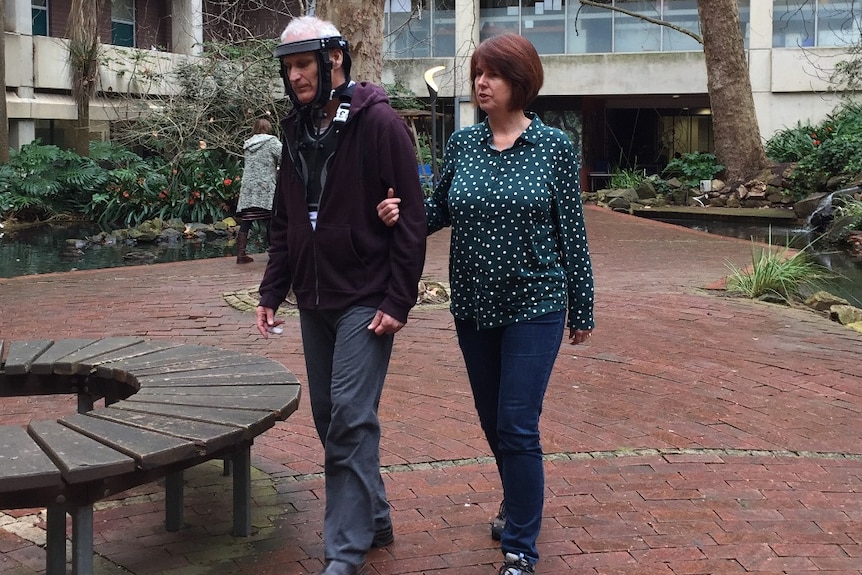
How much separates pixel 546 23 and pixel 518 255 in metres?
27.0

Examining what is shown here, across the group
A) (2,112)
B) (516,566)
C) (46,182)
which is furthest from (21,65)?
(516,566)

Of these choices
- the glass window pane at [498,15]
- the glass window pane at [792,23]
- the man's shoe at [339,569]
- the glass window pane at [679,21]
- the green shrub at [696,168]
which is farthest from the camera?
the glass window pane at [498,15]

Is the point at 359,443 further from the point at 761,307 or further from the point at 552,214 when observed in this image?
the point at 761,307

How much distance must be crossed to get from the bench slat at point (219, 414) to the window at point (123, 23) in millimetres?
24360

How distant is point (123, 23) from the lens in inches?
1039

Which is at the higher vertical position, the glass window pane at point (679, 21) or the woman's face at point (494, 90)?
the glass window pane at point (679, 21)

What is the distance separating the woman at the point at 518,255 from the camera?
3.47 metres

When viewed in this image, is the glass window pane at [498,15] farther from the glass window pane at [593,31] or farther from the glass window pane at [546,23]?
the glass window pane at [593,31]

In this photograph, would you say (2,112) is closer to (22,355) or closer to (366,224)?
(22,355)

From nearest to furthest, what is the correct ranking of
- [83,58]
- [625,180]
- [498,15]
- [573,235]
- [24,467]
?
[24,467], [573,235], [83,58], [625,180], [498,15]

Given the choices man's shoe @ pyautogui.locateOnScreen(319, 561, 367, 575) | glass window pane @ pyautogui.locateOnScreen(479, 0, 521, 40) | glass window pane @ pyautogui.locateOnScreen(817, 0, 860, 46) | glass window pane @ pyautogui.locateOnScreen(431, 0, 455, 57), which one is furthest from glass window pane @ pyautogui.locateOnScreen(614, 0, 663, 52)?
man's shoe @ pyautogui.locateOnScreen(319, 561, 367, 575)

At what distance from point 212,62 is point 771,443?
16.2 metres

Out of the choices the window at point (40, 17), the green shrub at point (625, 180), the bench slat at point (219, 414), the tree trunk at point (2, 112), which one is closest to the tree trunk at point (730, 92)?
the green shrub at point (625, 180)

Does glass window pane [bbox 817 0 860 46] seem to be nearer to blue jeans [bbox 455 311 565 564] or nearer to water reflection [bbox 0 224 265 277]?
water reflection [bbox 0 224 265 277]
